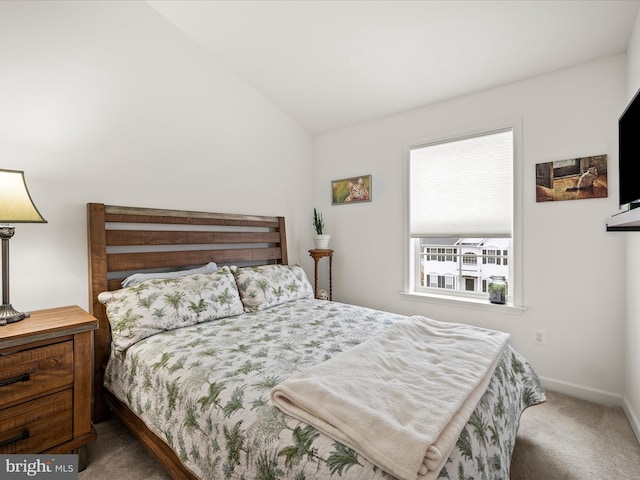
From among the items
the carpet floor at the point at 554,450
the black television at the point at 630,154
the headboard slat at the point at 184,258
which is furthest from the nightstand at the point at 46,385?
the black television at the point at 630,154

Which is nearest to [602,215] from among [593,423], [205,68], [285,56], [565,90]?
[565,90]

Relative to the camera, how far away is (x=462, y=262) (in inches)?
118

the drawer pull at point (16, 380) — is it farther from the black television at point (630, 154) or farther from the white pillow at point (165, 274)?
the black television at point (630, 154)

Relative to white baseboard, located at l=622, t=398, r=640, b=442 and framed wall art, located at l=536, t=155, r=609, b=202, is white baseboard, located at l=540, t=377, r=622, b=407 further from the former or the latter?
framed wall art, located at l=536, t=155, r=609, b=202

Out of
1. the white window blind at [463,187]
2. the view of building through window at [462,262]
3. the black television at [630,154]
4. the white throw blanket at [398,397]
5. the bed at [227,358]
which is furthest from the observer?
the view of building through window at [462,262]

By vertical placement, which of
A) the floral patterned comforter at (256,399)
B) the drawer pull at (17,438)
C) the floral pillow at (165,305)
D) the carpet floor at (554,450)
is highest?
the floral pillow at (165,305)

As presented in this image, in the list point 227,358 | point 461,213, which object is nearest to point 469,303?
point 461,213

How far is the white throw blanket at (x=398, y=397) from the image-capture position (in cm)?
87

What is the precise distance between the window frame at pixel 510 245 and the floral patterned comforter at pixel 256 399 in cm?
93

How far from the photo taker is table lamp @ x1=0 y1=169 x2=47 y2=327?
61.5 inches

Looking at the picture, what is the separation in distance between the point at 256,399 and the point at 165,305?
1.14m

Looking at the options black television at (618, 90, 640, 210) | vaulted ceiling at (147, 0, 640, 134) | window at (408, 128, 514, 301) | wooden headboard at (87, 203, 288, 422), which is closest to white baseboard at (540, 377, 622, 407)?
window at (408, 128, 514, 301)

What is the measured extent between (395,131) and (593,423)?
9.22 ft

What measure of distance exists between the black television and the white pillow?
2.65m
